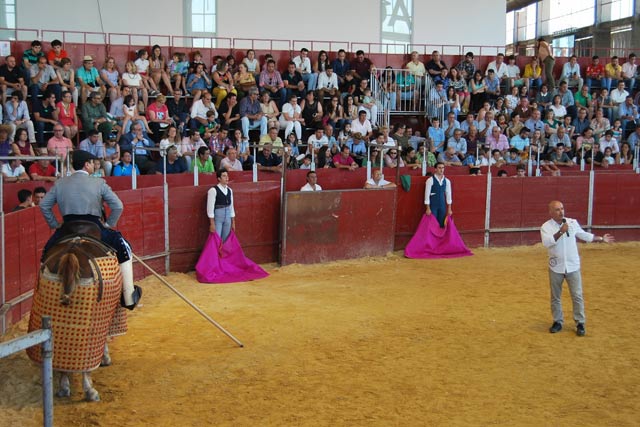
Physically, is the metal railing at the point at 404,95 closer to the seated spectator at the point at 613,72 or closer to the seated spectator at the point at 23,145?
the seated spectator at the point at 613,72

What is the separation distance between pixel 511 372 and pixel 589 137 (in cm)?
1129

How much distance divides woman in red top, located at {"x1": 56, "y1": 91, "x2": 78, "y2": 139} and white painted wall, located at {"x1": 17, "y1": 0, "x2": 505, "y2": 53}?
571 centimetres

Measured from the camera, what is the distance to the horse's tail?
5449 mm

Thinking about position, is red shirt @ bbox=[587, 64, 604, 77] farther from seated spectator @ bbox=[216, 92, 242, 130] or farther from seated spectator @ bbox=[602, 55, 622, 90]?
seated spectator @ bbox=[216, 92, 242, 130]

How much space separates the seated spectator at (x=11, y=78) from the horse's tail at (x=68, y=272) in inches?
361

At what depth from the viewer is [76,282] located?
18.1ft

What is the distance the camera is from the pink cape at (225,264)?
34.5 feet

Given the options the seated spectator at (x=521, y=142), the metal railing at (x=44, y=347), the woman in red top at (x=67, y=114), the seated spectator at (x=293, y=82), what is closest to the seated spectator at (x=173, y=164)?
the woman in red top at (x=67, y=114)

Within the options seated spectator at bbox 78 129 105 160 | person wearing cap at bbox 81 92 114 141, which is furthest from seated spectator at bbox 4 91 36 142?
seated spectator at bbox 78 129 105 160

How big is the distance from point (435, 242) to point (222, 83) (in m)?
5.77

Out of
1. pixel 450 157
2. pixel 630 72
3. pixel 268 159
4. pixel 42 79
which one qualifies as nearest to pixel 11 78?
pixel 42 79

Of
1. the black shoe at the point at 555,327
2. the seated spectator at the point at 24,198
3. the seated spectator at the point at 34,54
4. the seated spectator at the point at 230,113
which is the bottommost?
the black shoe at the point at 555,327

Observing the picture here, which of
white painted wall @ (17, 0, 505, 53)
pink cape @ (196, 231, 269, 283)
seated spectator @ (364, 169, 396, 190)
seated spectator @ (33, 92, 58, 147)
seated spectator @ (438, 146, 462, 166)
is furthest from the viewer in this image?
white painted wall @ (17, 0, 505, 53)

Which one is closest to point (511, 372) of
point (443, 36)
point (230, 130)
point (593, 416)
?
point (593, 416)
